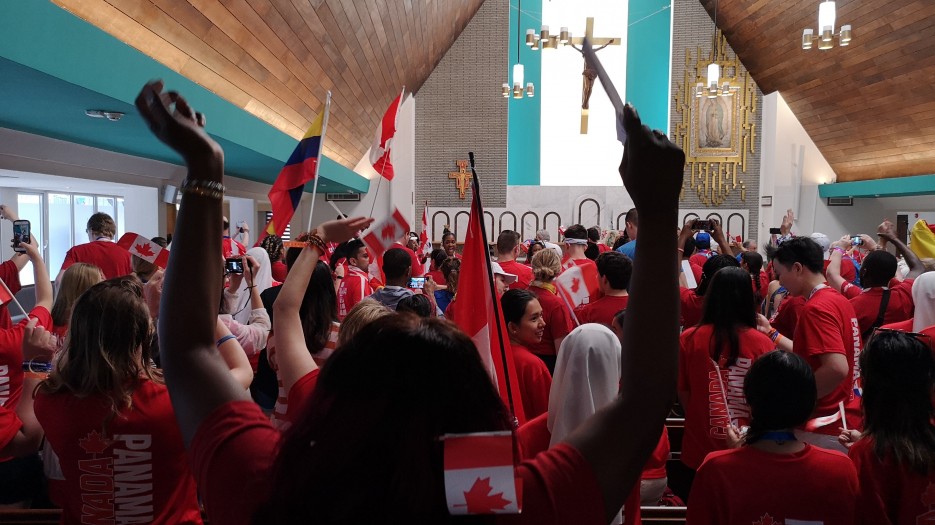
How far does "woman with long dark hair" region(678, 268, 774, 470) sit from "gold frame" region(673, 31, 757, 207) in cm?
1532

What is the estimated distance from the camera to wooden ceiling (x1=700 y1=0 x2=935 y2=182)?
12.0m

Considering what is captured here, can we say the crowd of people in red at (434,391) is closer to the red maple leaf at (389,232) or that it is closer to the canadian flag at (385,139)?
the red maple leaf at (389,232)

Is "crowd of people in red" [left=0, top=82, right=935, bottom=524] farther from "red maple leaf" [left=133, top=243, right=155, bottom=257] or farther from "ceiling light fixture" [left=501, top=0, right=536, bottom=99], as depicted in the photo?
"ceiling light fixture" [left=501, top=0, right=536, bottom=99]

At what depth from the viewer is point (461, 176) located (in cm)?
1831

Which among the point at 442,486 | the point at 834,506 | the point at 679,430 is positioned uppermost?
the point at 442,486

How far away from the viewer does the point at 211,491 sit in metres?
0.98

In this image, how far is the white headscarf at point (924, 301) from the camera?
3.65 metres

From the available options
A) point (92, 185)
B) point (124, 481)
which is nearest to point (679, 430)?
point (124, 481)

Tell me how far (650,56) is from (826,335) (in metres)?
16.5

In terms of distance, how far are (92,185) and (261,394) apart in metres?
7.71

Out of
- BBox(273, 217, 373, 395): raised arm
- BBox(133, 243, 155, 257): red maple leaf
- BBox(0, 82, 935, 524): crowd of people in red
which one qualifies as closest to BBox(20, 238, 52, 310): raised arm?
BBox(0, 82, 935, 524): crowd of people in red

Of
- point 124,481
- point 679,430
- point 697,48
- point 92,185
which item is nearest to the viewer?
point 124,481

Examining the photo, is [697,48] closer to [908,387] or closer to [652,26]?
[652,26]

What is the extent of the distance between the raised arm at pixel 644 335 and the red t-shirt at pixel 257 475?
1.0 inches
